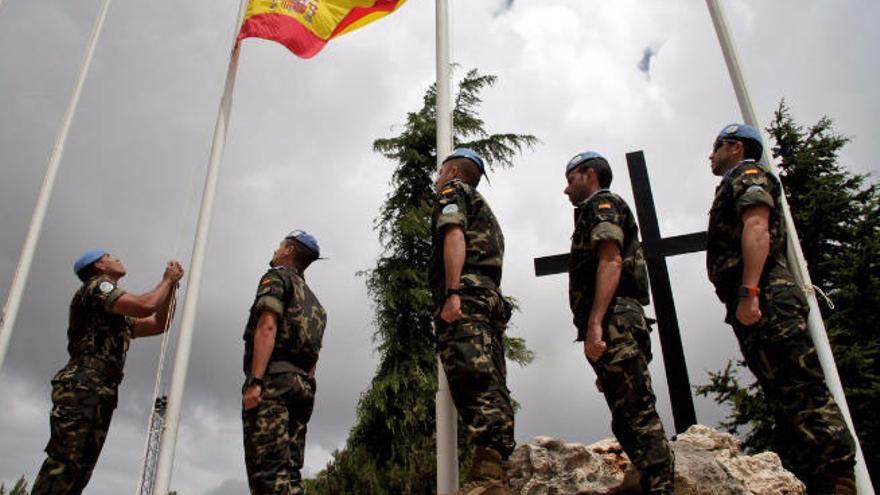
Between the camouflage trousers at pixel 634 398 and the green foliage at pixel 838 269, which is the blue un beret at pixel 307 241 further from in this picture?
the green foliage at pixel 838 269

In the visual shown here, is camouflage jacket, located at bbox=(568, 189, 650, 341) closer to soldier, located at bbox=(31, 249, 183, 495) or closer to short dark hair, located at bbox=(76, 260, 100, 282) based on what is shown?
soldier, located at bbox=(31, 249, 183, 495)

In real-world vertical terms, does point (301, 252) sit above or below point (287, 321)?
above

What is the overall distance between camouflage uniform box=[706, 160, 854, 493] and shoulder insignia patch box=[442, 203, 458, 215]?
1.38m

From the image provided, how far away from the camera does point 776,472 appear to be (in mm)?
4285

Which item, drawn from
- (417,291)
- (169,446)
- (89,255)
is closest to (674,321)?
(169,446)

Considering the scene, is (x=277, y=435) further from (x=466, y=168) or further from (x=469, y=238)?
(x=466, y=168)

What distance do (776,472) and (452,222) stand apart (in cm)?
280

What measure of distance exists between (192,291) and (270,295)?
1.53 meters

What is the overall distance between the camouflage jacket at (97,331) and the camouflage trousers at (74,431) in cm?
10

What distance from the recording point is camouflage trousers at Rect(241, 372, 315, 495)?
11.7 feet

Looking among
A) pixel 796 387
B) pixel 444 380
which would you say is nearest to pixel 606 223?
pixel 796 387

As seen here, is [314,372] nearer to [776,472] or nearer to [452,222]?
[452,222]

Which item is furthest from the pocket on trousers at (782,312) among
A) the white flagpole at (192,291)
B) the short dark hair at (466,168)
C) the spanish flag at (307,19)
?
the spanish flag at (307,19)

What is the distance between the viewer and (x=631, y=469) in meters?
3.74
